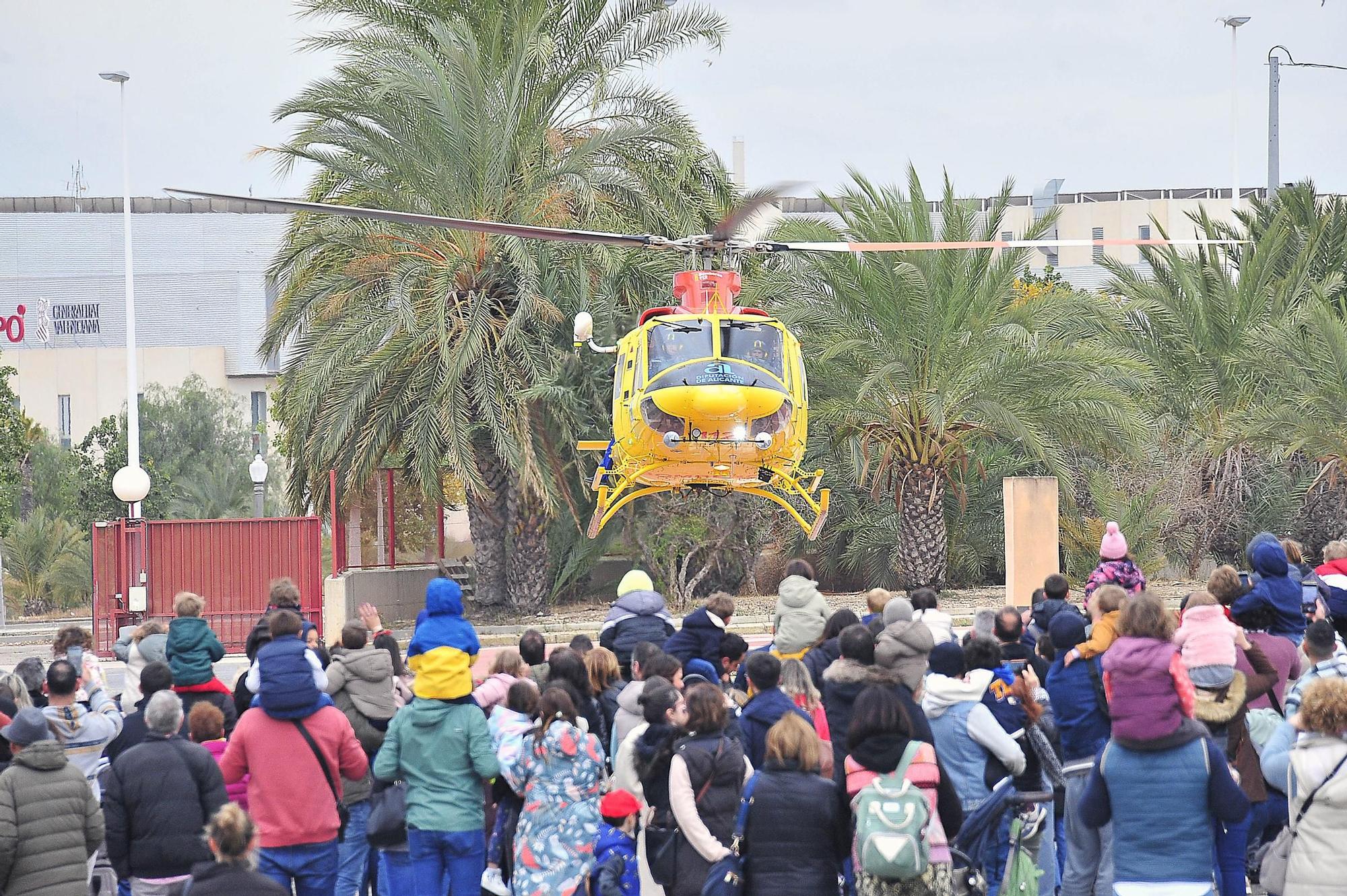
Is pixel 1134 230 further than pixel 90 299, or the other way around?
pixel 1134 230

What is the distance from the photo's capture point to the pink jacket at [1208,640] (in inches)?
279

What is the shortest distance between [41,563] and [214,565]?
25.8m

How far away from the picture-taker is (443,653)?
6895 mm

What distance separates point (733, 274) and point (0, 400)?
24.5 m

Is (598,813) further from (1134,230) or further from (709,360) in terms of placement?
(1134,230)

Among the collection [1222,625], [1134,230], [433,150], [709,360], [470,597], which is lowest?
[470,597]

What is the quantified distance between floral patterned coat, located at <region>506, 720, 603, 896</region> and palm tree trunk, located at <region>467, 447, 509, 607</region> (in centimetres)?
1617

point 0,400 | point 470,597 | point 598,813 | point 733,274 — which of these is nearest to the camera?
point 598,813

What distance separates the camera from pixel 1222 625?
7078mm

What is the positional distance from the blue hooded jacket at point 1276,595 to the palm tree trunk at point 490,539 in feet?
51.8

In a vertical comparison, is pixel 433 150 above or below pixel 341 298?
above

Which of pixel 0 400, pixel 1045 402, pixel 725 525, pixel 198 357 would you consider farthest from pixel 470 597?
pixel 198 357

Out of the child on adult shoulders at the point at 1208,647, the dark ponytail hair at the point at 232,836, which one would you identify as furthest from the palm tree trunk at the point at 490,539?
the dark ponytail hair at the point at 232,836

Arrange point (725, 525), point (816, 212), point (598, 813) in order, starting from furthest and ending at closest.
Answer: point (816, 212) → point (725, 525) → point (598, 813)
